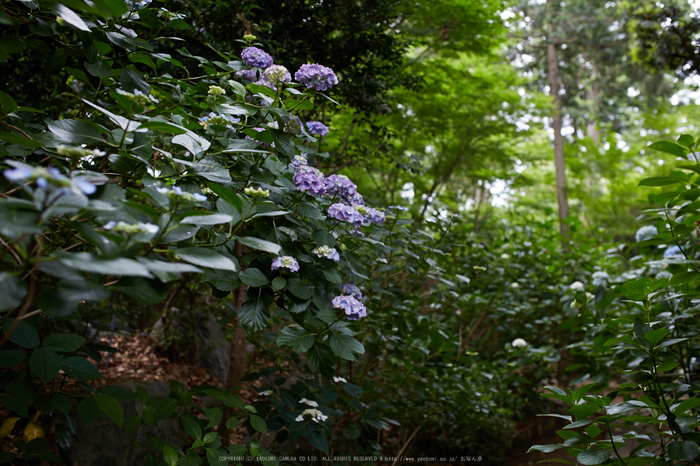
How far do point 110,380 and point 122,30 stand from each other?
2172mm

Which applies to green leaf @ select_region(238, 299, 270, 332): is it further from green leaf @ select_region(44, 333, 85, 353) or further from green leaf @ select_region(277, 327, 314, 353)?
green leaf @ select_region(44, 333, 85, 353)

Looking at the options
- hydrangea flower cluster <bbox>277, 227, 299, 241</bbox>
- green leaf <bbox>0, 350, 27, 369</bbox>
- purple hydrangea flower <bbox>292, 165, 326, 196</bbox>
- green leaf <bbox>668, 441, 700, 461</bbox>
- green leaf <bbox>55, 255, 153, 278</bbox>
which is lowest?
green leaf <bbox>0, 350, 27, 369</bbox>

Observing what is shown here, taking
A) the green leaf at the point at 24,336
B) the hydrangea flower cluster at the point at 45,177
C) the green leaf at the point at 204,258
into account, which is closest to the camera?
the hydrangea flower cluster at the point at 45,177

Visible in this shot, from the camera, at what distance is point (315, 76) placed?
4.70 feet

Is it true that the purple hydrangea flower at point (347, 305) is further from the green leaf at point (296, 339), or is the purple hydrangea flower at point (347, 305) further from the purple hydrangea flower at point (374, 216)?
the purple hydrangea flower at point (374, 216)

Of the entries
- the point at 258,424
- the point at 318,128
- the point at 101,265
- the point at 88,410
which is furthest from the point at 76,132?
the point at 258,424

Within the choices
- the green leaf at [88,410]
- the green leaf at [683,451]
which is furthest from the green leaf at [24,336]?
the green leaf at [683,451]

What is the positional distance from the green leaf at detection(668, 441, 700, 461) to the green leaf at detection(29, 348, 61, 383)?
1619 millimetres

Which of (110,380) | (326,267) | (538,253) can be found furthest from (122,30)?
(538,253)

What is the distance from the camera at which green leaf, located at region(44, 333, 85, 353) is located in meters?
1.31

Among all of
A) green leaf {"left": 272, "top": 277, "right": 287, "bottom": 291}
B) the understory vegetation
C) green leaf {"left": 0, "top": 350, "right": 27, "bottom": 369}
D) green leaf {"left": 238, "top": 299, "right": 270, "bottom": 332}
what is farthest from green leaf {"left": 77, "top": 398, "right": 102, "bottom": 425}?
green leaf {"left": 272, "top": 277, "right": 287, "bottom": 291}

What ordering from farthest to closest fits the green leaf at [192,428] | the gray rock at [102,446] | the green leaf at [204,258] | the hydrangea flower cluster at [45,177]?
the gray rock at [102,446] → the green leaf at [192,428] → the green leaf at [204,258] → the hydrangea flower cluster at [45,177]

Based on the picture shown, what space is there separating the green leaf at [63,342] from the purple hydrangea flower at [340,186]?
892 millimetres

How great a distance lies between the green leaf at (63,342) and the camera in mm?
1307
